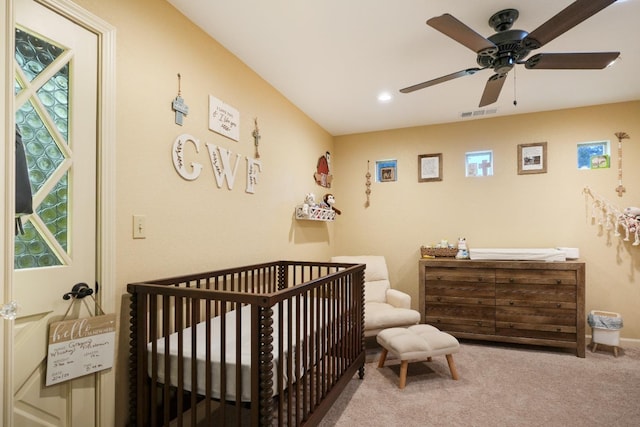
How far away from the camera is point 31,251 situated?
1.27 m

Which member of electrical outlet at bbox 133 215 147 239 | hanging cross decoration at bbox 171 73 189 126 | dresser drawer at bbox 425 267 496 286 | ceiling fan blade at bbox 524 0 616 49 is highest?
ceiling fan blade at bbox 524 0 616 49

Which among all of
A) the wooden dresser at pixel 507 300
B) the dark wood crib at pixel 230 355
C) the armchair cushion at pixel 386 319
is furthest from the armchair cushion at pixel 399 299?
the dark wood crib at pixel 230 355

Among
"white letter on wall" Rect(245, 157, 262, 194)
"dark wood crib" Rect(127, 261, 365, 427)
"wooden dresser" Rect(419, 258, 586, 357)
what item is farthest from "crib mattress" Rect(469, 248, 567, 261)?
"white letter on wall" Rect(245, 157, 262, 194)

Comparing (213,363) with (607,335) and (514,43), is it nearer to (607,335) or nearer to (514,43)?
(514,43)

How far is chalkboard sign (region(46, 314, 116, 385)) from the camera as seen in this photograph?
1.29 metres

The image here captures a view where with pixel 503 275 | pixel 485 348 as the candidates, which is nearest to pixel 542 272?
pixel 503 275

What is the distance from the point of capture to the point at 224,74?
227cm

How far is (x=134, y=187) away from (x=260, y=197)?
3.83 feet

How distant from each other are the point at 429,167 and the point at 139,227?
3.19 meters

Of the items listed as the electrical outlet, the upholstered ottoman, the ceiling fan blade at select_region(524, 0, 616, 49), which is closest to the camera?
the ceiling fan blade at select_region(524, 0, 616, 49)

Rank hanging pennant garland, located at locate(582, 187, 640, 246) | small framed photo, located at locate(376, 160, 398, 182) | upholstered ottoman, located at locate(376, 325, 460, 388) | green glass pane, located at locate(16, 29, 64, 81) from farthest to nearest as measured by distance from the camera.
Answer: small framed photo, located at locate(376, 160, 398, 182) < hanging pennant garland, located at locate(582, 187, 640, 246) < upholstered ottoman, located at locate(376, 325, 460, 388) < green glass pane, located at locate(16, 29, 64, 81)

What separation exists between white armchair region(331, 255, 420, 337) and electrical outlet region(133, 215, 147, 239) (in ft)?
6.36

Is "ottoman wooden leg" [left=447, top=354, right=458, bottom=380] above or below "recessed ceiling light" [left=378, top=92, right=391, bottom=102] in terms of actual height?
below

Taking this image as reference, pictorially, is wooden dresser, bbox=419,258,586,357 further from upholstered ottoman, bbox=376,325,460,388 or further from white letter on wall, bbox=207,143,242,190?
white letter on wall, bbox=207,143,242,190
